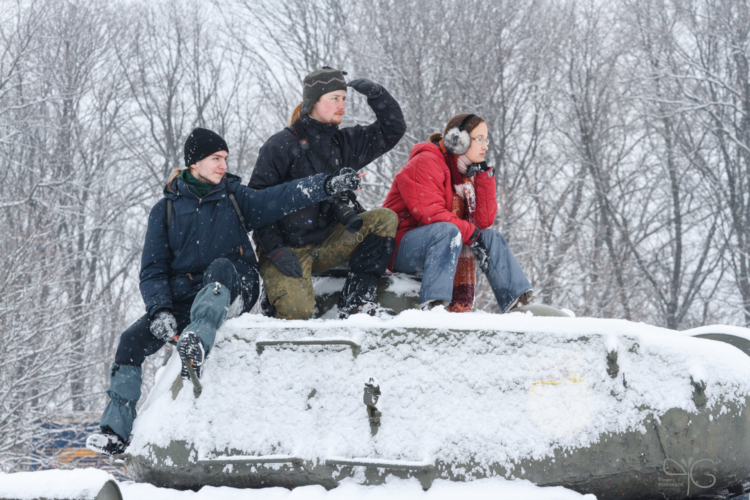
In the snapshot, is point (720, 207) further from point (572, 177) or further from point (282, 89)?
point (282, 89)

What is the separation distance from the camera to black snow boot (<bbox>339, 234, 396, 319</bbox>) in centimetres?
424

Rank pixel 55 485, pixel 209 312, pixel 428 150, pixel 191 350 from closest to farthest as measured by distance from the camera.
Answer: pixel 55 485 → pixel 191 350 → pixel 209 312 → pixel 428 150

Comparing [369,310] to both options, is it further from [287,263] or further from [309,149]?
[309,149]

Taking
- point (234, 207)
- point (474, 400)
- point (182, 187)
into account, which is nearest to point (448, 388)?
point (474, 400)

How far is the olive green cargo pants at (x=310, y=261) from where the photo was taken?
160 inches

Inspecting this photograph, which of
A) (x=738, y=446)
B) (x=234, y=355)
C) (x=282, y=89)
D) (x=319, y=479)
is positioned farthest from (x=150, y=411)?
(x=282, y=89)

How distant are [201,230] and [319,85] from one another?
39.8 inches

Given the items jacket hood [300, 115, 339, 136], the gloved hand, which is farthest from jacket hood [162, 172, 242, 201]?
the gloved hand

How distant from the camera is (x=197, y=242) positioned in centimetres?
414

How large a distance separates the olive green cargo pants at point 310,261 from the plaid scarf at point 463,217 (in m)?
0.48

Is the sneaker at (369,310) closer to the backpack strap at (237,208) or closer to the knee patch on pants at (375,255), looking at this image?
the knee patch on pants at (375,255)

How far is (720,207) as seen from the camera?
19250mm

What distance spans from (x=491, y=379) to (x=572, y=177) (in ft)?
54.1

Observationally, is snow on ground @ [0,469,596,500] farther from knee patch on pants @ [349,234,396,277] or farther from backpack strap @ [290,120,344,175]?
backpack strap @ [290,120,344,175]
